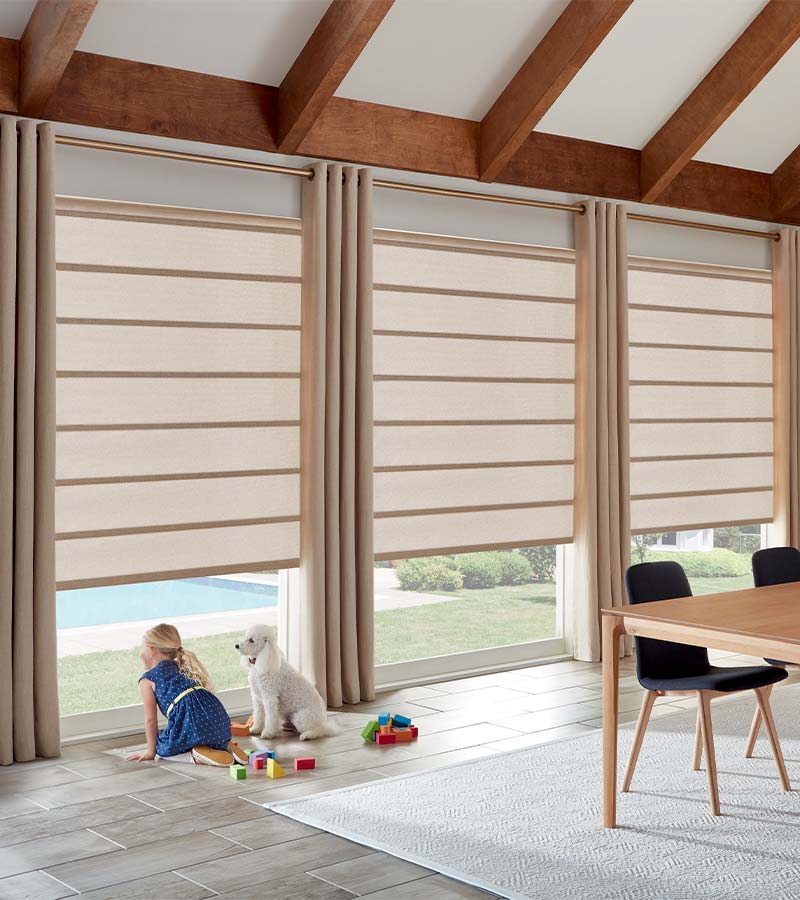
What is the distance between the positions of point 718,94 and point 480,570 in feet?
13.9

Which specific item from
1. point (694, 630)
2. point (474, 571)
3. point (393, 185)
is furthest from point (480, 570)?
point (694, 630)

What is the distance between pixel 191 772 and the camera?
4254mm

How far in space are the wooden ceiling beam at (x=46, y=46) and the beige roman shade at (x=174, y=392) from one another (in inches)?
17.9

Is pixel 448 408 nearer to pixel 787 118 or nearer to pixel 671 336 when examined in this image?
pixel 671 336

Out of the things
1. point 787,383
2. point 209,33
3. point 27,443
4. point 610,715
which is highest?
point 209,33

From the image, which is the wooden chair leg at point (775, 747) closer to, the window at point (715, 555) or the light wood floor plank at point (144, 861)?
the light wood floor plank at point (144, 861)

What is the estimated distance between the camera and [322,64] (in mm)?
4824

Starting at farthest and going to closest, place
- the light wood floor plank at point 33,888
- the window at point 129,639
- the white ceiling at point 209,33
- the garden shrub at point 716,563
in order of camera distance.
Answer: the garden shrub at point 716,563
the window at point 129,639
the white ceiling at point 209,33
the light wood floor plank at point 33,888

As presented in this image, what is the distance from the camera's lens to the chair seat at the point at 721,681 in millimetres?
3832

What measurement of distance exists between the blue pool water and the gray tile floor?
1982 millimetres

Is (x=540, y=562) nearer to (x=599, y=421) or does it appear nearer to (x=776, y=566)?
(x=599, y=421)

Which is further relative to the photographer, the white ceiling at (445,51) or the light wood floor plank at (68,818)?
the white ceiling at (445,51)

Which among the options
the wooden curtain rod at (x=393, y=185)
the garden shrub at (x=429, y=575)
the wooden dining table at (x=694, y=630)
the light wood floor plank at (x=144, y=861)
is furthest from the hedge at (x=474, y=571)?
the light wood floor plank at (x=144, y=861)

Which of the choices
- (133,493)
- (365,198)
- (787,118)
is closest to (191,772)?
(133,493)
